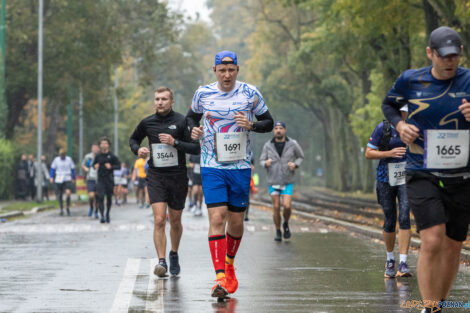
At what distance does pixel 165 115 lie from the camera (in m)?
11.5

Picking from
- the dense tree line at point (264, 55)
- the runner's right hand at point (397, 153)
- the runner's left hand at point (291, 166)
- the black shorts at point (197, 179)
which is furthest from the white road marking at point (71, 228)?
the runner's right hand at point (397, 153)

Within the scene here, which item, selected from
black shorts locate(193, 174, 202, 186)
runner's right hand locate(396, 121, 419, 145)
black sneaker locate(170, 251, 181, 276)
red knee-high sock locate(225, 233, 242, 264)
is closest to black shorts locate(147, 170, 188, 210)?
black sneaker locate(170, 251, 181, 276)

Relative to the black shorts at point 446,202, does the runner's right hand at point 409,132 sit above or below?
above

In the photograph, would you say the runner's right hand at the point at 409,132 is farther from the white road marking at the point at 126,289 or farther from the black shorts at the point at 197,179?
the black shorts at the point at 197,179

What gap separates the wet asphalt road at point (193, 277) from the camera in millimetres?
8562

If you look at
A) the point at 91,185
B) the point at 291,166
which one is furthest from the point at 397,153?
the point at 91,185

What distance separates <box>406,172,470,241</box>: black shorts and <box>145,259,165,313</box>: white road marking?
2.45 metres

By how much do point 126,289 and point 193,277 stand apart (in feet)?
4.29

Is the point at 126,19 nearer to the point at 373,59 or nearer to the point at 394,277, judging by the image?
the point at 373,59

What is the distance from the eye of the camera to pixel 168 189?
1134 cm

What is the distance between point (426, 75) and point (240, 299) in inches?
117

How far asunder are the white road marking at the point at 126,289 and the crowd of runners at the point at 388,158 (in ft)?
1.34

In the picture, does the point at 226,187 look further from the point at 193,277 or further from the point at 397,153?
the point at 397,153

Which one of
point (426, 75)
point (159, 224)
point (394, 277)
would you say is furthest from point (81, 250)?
point (426, 75)
